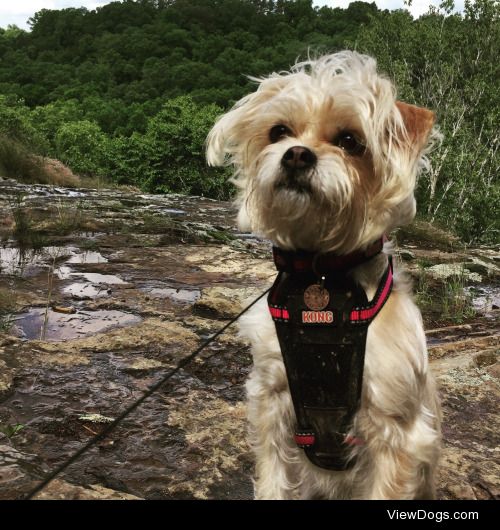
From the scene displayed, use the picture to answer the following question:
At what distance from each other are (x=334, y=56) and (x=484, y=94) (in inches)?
1445

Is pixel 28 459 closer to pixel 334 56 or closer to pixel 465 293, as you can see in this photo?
pixel 334 56

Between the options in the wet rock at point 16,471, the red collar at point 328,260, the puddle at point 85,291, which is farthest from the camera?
the puddle at point 85,291

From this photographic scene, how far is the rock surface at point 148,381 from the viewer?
314cm

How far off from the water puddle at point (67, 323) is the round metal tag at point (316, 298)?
8.83 feet

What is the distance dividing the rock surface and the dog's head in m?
1.35

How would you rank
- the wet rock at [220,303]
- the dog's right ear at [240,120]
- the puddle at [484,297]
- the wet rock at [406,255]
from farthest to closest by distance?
the wet rock at [406,255]
the puddle at [484,297]
the wet rock at [220,303]
the dog's right ear at [240,120]

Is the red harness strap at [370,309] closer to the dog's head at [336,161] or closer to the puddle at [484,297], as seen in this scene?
the dog's head at [336,161]

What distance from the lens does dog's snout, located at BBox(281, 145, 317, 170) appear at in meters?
2.70

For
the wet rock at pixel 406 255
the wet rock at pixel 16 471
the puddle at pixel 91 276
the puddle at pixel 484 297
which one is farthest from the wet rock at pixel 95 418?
the wet rock at pixel 406 255

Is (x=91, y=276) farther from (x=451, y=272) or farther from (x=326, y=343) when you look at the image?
(x=451, y=272)

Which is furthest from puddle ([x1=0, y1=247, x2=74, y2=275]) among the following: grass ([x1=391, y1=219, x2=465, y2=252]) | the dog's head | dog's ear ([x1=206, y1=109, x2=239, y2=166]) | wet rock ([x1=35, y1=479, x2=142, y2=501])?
grass ([x1=391, y1=219, x2=465, y2=252])

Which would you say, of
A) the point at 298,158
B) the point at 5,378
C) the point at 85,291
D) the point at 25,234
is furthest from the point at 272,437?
the point at 25,234

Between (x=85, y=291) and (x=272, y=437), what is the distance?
11.5 feet
